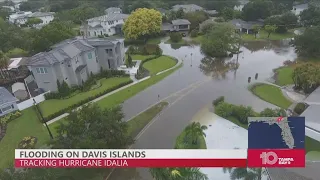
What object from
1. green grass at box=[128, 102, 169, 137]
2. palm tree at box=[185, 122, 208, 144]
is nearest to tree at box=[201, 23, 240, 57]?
green grass at box=[128, 102, 169, 137]

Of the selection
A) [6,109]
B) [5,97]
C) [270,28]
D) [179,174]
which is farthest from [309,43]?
[6,109]

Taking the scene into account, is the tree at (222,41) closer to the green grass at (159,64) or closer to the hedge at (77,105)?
the green grass at (159,64)

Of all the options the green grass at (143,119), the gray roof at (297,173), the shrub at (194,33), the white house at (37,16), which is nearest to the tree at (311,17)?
the shrub at (194,33)

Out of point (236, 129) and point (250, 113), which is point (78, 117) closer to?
point (236, 129)

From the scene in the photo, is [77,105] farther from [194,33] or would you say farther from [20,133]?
[194,33]

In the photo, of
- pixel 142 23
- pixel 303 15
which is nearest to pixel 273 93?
pixel 142 23

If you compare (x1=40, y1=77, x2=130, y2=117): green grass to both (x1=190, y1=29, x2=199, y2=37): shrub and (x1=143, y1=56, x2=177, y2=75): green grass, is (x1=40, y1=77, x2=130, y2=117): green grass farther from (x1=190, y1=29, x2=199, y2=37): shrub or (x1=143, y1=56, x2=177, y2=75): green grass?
(x1=190, y1=29, x2=199, y2=37): shrub
